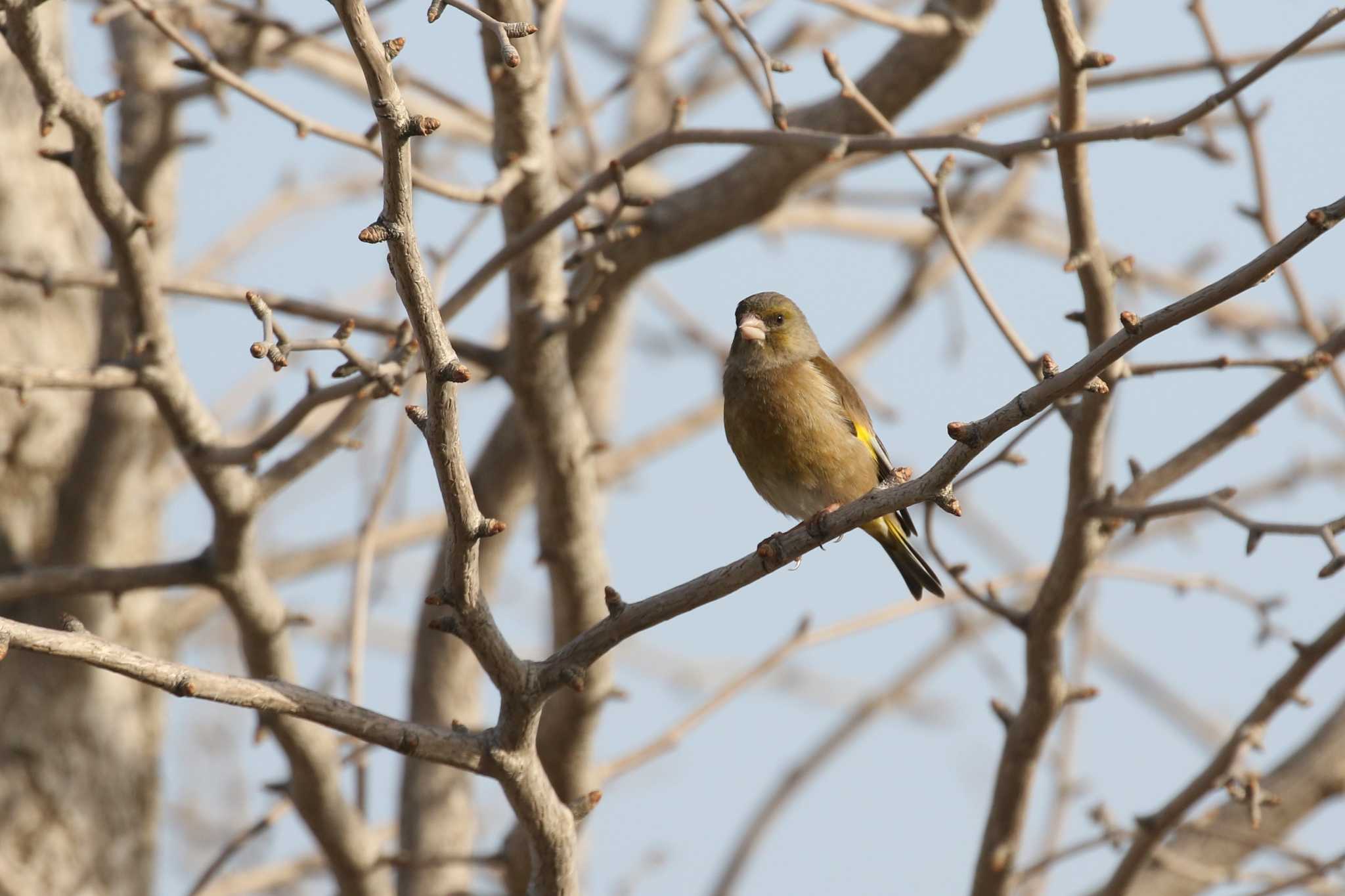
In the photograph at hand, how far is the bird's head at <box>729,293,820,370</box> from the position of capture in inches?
200

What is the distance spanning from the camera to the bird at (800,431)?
187 inches

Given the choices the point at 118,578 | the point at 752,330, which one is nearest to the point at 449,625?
the point at 118,578

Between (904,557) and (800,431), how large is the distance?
2.05 feet

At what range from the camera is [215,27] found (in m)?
6.62

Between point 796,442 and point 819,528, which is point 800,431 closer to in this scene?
point 796,442

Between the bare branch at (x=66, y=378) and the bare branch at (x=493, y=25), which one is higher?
the bare branch at (x=66, y=378)

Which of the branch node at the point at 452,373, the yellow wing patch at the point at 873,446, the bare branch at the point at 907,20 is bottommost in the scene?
the branch node at the point at 452,373

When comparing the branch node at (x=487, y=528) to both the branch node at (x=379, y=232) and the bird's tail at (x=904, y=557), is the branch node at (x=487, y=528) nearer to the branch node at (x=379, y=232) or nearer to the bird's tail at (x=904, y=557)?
the branch node at (x=379, y=232)

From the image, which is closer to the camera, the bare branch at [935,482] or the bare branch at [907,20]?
the bare branch at [935,482]

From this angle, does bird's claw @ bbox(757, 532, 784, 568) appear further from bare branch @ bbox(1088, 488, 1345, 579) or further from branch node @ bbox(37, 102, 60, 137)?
branch node @ bbox(37, 102, 60, 137)

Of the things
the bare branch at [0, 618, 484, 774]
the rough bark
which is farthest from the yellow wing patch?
the rough bark

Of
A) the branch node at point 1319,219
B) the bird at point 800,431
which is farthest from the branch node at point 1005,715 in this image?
the branch node at point 1319,219

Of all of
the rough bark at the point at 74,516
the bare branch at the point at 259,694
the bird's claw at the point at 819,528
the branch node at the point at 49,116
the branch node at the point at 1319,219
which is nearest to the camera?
the branch node at the point at 1319,219

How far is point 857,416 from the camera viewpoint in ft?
16.5
